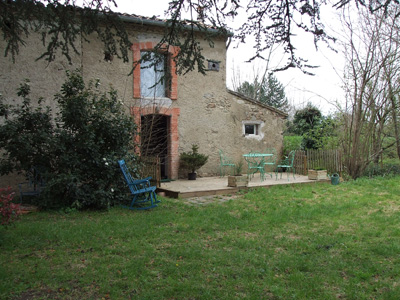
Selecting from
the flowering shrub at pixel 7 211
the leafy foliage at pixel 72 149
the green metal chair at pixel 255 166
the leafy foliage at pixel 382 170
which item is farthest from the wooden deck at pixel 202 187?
the flowering shrub at pixel 7 211

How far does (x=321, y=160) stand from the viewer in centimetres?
1102

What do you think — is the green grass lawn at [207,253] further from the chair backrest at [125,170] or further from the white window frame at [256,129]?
the white window frame at [256,129]

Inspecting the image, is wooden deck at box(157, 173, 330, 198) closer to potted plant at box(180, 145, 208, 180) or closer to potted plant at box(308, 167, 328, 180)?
potted plant at box(308, 167, 328, 180)

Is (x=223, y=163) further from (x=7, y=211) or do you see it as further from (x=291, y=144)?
(x=7, y=211)

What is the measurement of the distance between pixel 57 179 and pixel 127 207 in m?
1.46

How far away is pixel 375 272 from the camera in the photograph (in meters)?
3.37

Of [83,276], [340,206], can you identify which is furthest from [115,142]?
[340,206]

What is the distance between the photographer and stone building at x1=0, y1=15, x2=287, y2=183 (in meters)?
8.50

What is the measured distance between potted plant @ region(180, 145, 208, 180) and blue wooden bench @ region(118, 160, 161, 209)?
3067mm

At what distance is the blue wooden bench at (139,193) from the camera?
6318 mm

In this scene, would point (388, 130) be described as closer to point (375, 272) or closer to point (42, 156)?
point (375, 272)

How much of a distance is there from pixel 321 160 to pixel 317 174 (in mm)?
1244

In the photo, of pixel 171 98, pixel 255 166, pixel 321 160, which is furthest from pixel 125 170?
pixel 321 160

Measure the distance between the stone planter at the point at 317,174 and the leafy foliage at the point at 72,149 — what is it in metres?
6.28
